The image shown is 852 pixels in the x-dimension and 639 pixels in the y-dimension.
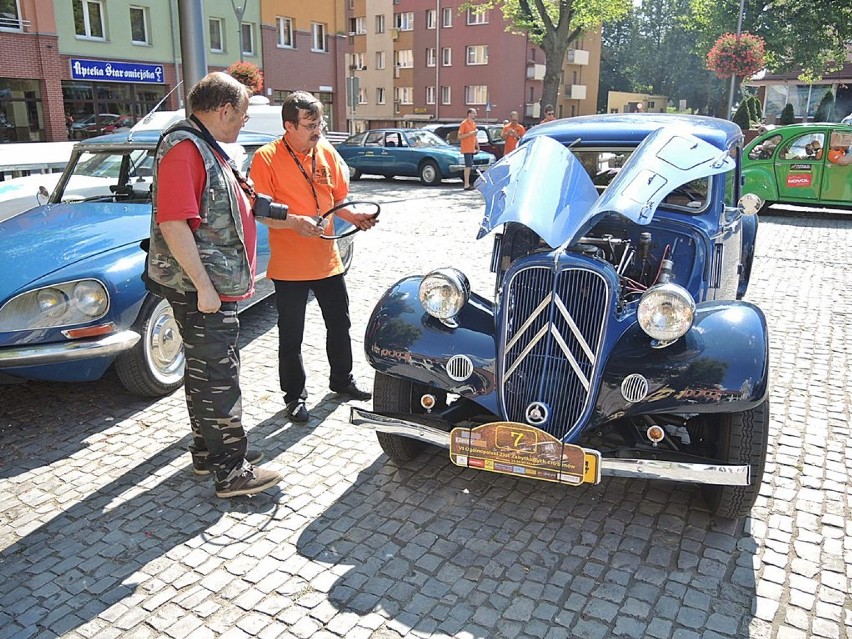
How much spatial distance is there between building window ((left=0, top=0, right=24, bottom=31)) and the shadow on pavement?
79.9ft

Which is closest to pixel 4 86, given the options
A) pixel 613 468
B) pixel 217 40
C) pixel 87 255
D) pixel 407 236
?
pixel 217 40

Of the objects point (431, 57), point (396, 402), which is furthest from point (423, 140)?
→ point (431, 57)

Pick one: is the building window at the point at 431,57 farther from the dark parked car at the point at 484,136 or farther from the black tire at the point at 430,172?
the black tire at the point at 430,172

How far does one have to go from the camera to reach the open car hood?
3.77m

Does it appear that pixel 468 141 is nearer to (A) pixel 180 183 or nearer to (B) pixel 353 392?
(B) pixel 353 392

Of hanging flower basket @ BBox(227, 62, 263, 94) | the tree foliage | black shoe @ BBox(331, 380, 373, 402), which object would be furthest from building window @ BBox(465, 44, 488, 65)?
black shoe @ BBox(331, 380, 373, 402)

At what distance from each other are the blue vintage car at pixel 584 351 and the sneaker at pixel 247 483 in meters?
0.61

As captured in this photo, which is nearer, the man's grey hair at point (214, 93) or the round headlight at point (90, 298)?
the man's grey hair at point (214, 93)

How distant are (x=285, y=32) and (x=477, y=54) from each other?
16.0 metres

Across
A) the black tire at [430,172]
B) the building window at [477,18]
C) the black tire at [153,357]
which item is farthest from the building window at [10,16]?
the building window at [477,18]

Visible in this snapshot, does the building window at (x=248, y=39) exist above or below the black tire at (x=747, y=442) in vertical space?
above

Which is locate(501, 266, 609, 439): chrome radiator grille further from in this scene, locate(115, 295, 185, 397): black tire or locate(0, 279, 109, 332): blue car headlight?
locate(0, 279, 109, 332): blue car headlight

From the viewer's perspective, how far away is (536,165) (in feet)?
13.8

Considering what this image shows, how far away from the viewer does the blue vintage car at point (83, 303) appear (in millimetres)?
4160
